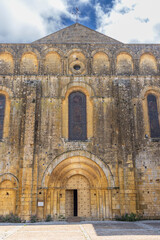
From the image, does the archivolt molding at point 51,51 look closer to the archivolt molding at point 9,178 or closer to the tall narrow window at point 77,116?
the tall narrow window at point 77,116

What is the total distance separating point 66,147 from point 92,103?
3138mm

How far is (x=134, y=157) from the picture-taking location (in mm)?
14125

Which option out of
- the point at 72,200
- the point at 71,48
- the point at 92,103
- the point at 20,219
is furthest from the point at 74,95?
the point at 20,219

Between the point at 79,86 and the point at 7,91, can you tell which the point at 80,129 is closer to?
the point at 79,86

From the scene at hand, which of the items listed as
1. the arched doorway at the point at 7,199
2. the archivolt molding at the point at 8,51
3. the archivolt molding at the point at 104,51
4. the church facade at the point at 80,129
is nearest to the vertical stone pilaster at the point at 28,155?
the church facade at the point at 80,129

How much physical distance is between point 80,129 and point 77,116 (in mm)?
836

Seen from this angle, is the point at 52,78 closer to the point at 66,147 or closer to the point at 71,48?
the point at 71,48

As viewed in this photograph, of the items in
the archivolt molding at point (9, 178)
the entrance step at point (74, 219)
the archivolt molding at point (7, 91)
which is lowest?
the entrance step at point (74, 219)

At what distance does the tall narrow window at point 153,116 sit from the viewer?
48.3 ft

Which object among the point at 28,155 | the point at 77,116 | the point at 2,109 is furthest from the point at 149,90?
the point at 2,109

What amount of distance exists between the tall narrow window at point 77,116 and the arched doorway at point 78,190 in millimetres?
1408

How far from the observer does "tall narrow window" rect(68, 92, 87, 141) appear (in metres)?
14.5

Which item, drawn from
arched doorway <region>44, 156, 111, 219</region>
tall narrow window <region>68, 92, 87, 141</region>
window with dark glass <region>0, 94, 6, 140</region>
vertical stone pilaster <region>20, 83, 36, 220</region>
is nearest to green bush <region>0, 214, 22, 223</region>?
vertical stone pilaster <region>20, 83, 36, 220</region>

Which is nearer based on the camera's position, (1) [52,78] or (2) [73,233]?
(2) [73,233]
